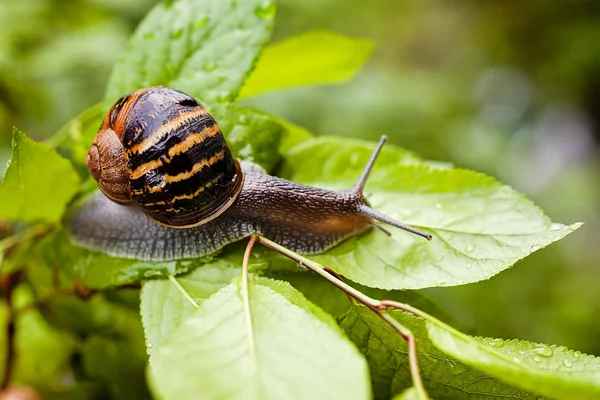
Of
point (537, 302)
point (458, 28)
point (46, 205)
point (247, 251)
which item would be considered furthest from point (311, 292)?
point (458, 28)

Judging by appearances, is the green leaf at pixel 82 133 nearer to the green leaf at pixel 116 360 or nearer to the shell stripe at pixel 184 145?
the shell stripe at pixel 184 145

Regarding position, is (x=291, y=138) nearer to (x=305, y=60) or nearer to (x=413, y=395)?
(x=305, y=60)

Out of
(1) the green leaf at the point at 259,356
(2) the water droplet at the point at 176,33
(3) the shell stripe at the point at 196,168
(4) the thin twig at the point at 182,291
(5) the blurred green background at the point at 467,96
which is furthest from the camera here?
(5) the blurred green background at the point at 467,96

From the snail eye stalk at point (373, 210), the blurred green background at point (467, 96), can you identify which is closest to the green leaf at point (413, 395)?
the snail eye stalk at point (373, 210)

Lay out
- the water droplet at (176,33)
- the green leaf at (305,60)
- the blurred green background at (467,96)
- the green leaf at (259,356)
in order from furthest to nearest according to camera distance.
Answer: the blurred green background at (467,96) → the green leaf at (305,60) → the water droplet at (176,33) → the green leaf at (259,356)

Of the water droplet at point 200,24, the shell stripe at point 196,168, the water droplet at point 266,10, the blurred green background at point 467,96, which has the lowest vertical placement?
the blurred green background at point 467,96

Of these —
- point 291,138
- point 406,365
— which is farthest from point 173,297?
point 291,138

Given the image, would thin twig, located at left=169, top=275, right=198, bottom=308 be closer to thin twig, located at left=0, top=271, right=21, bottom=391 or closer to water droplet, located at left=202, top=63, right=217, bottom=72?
water droplet, located at left=202, top=63, right=217, bottom=72
